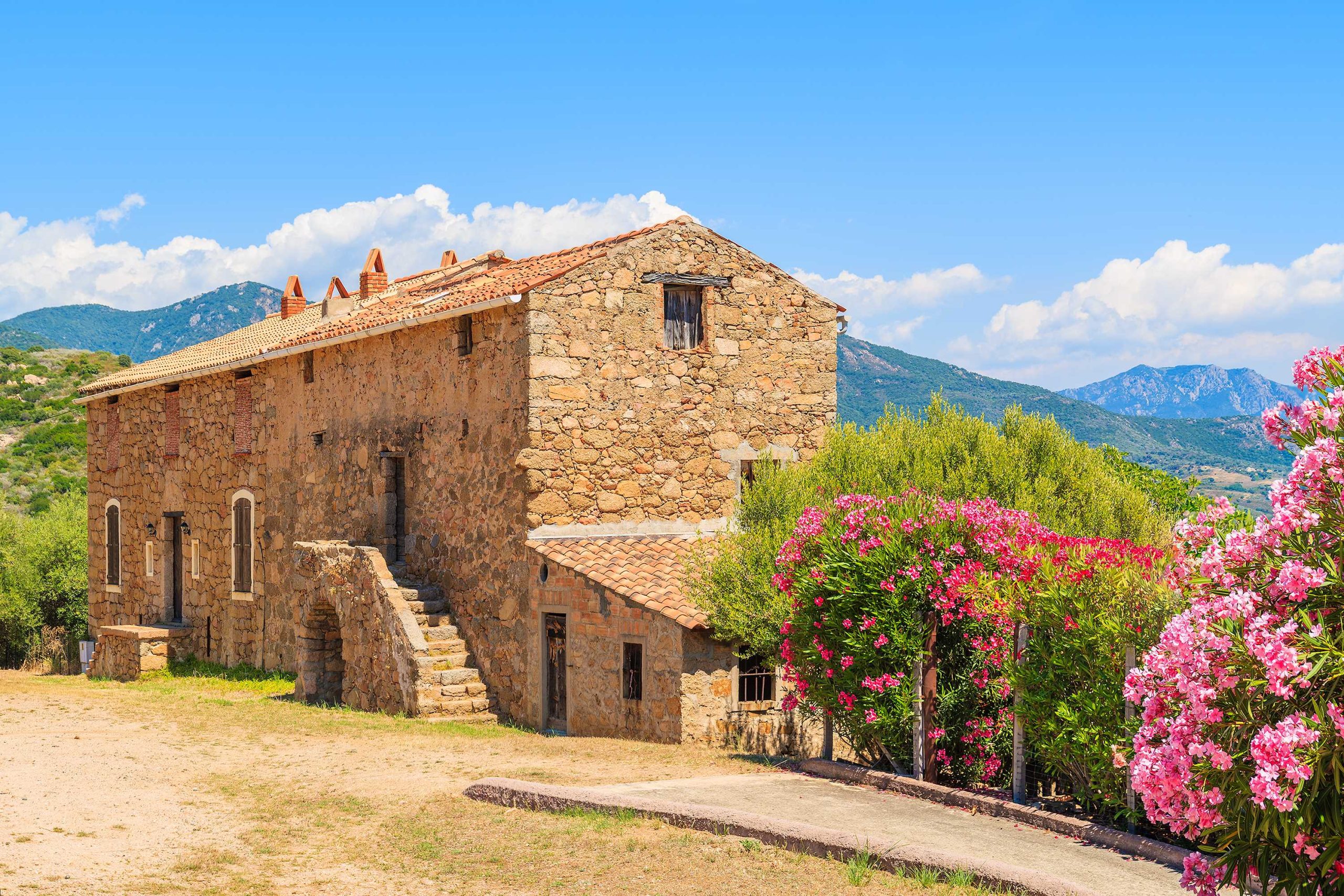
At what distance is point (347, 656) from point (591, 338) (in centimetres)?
598

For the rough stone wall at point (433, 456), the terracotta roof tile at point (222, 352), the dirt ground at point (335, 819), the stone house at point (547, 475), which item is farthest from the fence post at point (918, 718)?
the terracotta roof tile at point (222, 352)

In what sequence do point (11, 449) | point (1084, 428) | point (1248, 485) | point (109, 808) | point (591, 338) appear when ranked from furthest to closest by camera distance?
point (1084, 428) < point (1248, 485) < point (11, 449) < point (591, 338) < point (109, 808)

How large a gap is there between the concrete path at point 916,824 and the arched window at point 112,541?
2088 cm

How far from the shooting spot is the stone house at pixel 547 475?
15031 millimetres

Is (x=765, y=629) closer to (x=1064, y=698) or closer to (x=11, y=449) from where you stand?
(x=1064, y=698)

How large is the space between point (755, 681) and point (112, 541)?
19.4 m

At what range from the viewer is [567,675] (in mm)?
15570

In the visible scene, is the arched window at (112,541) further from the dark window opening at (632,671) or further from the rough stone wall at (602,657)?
the dark window opening at (632,671)

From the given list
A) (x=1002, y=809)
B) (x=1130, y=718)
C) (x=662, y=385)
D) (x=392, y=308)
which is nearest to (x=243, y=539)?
(x=392, y=308)

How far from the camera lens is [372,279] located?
24.3m

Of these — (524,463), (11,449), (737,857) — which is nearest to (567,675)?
(524,463)

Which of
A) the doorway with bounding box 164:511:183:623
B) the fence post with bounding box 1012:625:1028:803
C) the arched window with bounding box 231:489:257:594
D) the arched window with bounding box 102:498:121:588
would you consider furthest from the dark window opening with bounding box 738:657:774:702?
the arched window with bounding box 102:498:121:588

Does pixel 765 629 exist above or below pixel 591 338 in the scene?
below

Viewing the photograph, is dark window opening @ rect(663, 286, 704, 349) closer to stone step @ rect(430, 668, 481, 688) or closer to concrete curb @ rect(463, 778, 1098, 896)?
stone step @ rect(430, 668, 481, 688)
